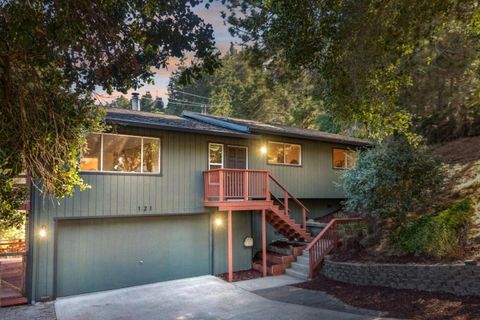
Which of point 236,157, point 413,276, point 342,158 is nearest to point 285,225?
point 236,157

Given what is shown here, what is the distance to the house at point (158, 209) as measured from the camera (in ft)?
31.4

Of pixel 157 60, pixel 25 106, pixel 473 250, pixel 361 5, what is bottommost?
pixel 473 250

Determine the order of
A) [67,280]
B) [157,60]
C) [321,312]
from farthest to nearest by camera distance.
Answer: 1. [67,280]
2. [321,312]
3. [157,60]

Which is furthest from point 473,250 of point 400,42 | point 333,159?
point 333,159

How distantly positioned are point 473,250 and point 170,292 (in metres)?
7.42

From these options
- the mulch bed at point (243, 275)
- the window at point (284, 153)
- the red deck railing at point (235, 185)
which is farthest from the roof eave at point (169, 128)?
the mulch bed at point (243, 275)

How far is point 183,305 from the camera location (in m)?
8.57

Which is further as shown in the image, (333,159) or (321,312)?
(333,159)

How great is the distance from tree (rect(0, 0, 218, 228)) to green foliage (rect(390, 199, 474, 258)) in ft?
22.3

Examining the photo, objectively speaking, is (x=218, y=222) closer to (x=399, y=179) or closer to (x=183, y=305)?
(x=183, y=305)

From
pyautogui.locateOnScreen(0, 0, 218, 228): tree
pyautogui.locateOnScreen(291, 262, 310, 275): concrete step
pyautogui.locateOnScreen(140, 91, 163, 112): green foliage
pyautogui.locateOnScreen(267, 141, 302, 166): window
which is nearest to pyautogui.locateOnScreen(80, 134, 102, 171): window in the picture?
pyautogui.locateOnScreen(0, 0, 218, 228): tree

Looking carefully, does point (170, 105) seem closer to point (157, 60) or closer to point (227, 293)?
point (227, 293)

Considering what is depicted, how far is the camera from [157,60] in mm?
5895

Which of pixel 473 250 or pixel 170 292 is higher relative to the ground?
pixel 473 250
